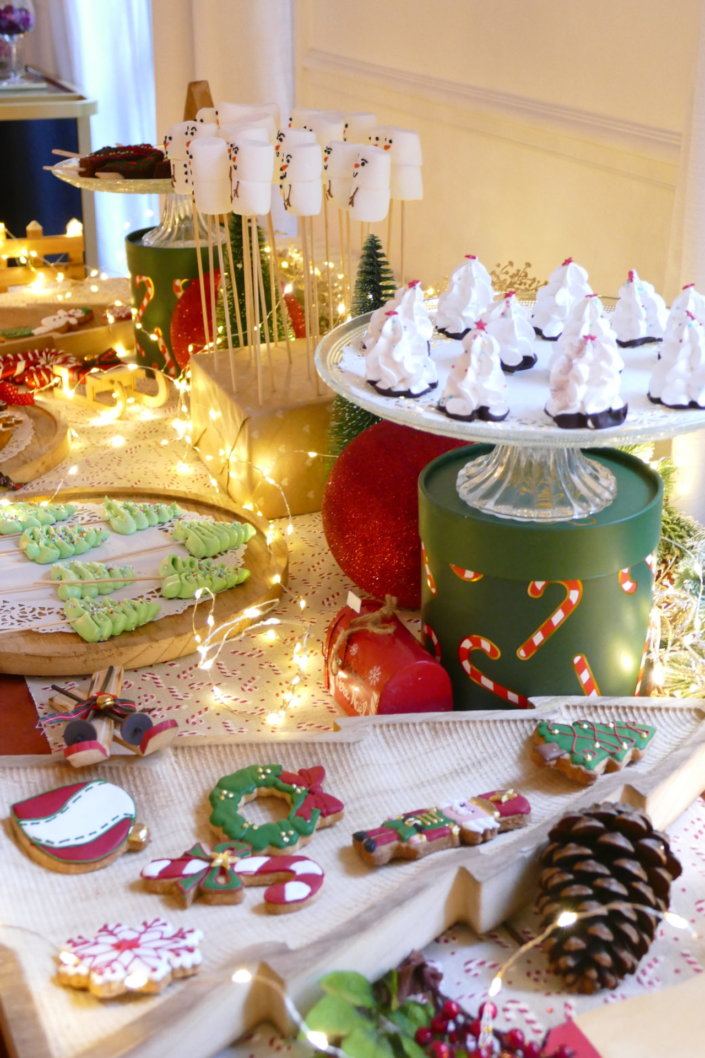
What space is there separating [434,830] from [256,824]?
17cm

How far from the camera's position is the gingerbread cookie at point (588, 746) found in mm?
1116

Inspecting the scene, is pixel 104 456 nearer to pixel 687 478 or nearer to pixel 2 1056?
pixel 687 478

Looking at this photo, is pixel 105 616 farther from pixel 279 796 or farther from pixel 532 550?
pixel 532 550

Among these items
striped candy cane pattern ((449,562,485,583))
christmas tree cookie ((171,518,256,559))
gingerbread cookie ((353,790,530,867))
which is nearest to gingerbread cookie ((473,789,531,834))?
gingerbread cookie ((353,790,530,867))

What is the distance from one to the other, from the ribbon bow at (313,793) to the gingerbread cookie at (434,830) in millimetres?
44

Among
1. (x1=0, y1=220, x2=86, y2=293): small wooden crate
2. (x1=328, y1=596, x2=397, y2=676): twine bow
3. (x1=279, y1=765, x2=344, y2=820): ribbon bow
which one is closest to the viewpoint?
(x1=279, y1=765, x2=344, y2=820): ribbon bow

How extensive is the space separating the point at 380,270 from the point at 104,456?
61cm

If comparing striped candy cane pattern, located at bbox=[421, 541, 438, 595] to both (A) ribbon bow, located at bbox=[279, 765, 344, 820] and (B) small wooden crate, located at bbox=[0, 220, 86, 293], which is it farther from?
(B) small wooden crate, located at bbox=[0, 220, 86, 293]

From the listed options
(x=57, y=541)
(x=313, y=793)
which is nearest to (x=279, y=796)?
(x=313, y=793)

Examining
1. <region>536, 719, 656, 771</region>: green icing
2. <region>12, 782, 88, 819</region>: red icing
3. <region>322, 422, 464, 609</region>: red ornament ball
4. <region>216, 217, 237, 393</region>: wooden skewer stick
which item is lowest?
<region>536, 719, 656, 771</region>: green icing

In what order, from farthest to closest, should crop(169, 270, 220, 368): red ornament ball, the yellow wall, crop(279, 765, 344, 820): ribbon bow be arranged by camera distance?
crop(169, 270, 220, 368): red ornament ball < the yellow wall < crop(279, 765, 344, 820): ribbon bow

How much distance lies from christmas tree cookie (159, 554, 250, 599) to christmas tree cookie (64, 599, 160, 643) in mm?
40

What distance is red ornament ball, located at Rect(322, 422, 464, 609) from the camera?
1.43 meters

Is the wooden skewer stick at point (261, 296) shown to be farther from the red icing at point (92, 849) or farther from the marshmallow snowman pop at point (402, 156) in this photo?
the red icing at point (92, 849)
